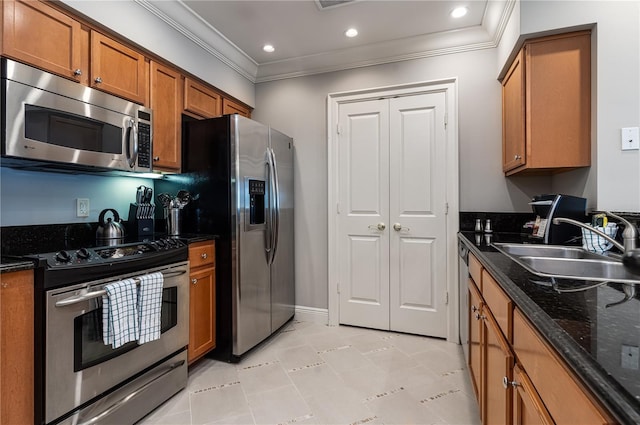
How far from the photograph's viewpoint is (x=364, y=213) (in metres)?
2.94

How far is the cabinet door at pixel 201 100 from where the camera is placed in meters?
2.45

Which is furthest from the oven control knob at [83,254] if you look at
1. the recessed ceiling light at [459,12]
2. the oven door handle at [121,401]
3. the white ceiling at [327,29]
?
the recessed ceiling light at [459,12]

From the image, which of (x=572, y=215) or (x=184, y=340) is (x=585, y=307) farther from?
(x=184, y=340)

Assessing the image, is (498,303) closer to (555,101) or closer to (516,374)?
(516,374)

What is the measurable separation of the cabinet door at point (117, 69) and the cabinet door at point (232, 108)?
33.5 inches

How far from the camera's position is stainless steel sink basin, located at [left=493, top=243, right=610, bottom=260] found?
161 cm

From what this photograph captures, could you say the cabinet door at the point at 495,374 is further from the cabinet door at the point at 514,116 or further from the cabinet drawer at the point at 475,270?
the cabinet door at the point at 514,116

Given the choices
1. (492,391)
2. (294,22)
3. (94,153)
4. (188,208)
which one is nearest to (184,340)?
(188,208)

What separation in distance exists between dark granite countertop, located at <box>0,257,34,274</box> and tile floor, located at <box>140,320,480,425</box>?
103 cm

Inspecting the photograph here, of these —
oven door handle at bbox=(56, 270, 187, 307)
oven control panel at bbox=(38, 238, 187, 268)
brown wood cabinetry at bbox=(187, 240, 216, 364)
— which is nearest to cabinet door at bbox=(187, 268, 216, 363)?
brown wood cabinetry at bbox=(187, 240, 216, 364)

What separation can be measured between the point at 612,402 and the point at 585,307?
408 millimetres

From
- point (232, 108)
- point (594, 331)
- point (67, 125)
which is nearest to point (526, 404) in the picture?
point (594, 331)

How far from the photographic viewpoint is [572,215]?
1.85 metres

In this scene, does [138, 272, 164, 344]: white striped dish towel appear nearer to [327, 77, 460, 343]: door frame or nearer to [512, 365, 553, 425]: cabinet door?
[512, 365, 553, 425]: cabinet door
